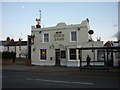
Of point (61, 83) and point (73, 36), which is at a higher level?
point (73, 36)

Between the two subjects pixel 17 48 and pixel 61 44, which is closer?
pixel 61 44

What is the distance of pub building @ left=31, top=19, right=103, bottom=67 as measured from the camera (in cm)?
2374

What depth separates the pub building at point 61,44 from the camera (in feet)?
77.9

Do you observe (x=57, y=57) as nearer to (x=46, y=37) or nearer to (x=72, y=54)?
(x=72, y=54)

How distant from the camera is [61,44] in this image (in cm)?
2523

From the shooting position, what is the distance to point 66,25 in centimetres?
2522

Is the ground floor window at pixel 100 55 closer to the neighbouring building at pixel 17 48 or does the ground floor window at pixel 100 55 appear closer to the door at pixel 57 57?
the door at pixel 57 57

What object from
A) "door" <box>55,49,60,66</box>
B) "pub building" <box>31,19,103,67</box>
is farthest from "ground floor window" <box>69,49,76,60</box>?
"door" <box>55,49,60,66</box>

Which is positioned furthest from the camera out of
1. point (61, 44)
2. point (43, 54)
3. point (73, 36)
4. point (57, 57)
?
point (43, 54)

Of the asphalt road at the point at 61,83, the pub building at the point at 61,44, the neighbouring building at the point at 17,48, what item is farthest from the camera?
the neighbouring building at the point at 17,48

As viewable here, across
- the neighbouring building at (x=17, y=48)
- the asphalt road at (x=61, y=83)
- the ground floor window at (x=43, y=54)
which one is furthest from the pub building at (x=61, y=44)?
the neighbouring building at (x=17, y=48)

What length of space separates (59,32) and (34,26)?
5098mm

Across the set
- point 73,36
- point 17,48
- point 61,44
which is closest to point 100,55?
point 73,36

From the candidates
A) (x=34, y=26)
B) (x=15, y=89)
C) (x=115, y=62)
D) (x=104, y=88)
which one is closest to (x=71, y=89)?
(x=104, y=88)
